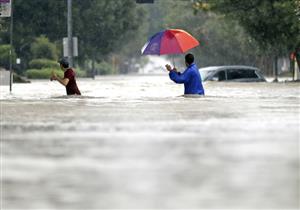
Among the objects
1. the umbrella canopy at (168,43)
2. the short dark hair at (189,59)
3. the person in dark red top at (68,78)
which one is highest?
the umbrella canopy at (168,43)

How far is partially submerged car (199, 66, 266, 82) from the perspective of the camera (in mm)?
43750

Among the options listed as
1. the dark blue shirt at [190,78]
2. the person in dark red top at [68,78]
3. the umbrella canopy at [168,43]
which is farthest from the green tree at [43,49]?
the dark blue shirt at [190,78]

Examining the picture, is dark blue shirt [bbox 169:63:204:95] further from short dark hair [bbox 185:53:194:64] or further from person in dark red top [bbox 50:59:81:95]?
person in dark red top [bbox 50:59:81:95]

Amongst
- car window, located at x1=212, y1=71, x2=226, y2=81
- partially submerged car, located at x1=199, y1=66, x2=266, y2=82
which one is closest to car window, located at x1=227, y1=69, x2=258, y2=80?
partially submerged car, located at x1=199, y1=66, x2=266, y2=82

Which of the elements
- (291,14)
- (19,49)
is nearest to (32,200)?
(291,14)

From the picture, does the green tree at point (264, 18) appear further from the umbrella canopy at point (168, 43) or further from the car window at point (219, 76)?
the umbrella canopy at point (168, 43)

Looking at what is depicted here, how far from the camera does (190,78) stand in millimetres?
25516

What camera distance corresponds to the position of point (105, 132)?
14.4 meters

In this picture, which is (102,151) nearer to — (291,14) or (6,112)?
(6,112)

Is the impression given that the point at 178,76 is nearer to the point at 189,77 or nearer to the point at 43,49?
the point at 189,77

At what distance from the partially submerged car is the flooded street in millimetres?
25260

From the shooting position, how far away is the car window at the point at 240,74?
144ft

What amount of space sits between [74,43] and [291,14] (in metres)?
20.0

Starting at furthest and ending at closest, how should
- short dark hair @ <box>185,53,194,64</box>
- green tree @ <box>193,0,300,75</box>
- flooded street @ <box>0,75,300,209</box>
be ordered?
green tree @ <box>193,0,300,75</box>, short dark hair @ <box>185,53,194,64</box>, flooded street @ <box>0,75,300,209</box>
